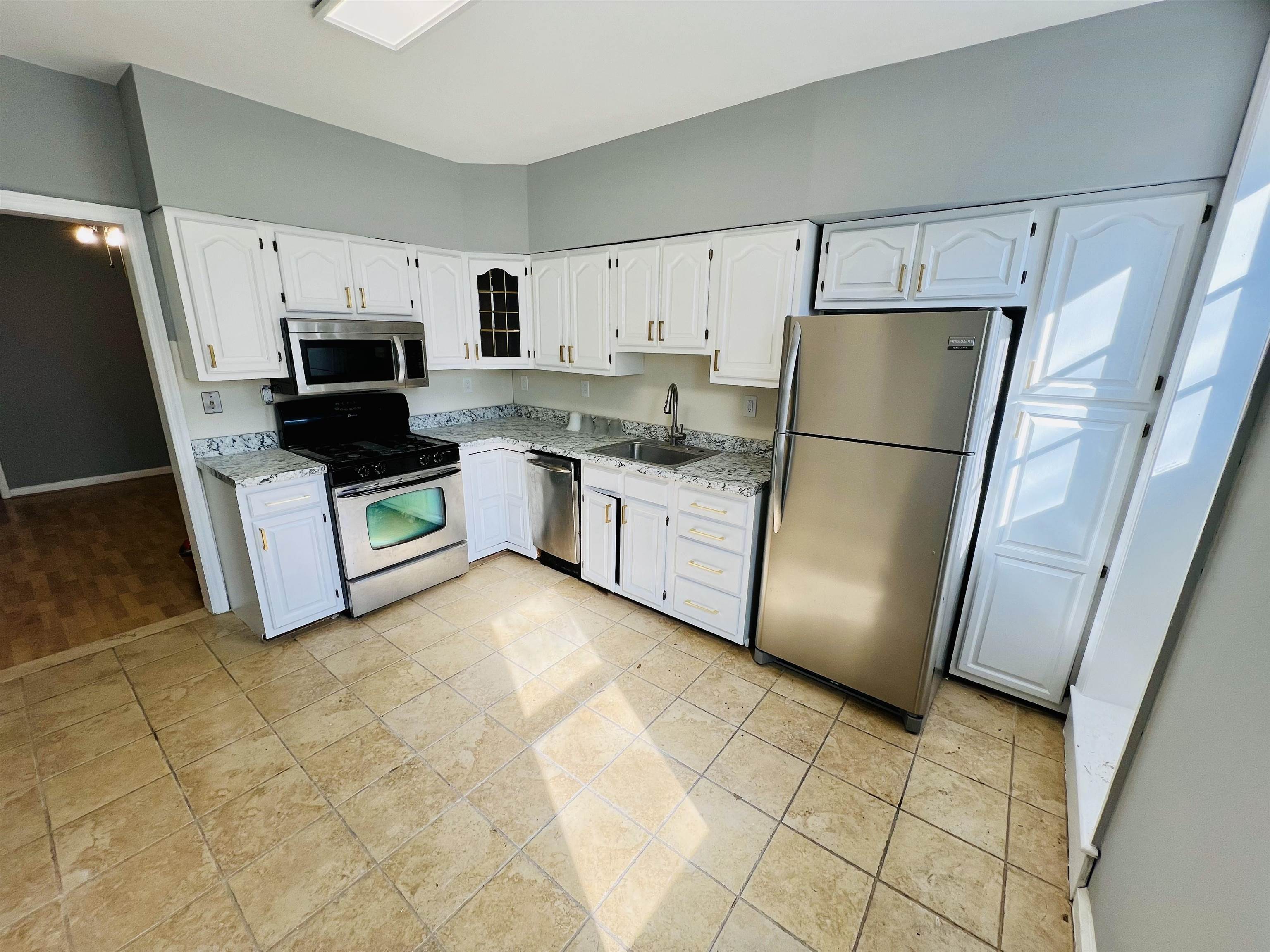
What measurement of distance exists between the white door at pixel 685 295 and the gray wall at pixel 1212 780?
2.08 meters

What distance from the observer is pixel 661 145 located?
2770 mm

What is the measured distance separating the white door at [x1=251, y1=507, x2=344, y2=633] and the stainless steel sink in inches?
62.1

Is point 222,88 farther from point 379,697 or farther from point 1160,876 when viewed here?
point 1160,876

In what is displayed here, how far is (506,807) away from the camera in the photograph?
179 centimetres

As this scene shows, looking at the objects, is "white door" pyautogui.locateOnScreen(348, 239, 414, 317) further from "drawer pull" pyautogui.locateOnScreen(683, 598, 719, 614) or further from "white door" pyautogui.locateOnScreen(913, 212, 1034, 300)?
"white door" pyautogui.locateOnScreen(913, 212, 1034, 300)

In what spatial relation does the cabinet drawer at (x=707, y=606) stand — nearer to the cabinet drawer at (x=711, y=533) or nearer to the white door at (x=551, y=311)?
the cabinet drawer at (x=711, y=533)

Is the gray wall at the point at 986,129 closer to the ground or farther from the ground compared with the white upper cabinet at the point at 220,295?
farther from the ground

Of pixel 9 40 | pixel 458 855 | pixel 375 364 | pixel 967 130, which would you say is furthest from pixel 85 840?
pixel 967 130

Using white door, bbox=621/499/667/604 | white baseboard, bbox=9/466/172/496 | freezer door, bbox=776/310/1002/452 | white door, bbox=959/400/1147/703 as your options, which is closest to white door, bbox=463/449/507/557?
white door, bbox=621/499/667/604

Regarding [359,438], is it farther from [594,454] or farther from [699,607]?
[699,607]

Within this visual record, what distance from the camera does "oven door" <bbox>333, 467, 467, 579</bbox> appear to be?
277 centimetres

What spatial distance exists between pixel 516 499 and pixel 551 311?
4.40 feet

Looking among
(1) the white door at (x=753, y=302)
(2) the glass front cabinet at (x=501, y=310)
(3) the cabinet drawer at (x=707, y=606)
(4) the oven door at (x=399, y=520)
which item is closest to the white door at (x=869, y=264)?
(1) the white door at (x=753, y=302)

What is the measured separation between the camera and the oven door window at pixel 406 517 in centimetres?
288
